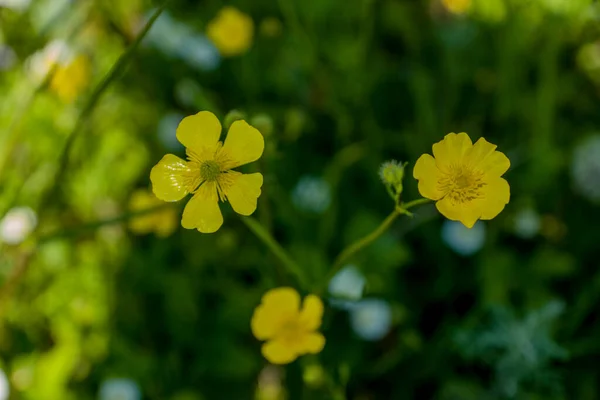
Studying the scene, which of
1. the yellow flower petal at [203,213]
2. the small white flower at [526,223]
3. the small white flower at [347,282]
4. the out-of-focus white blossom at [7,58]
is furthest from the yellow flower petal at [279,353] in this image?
the out-of-focus white blossom at [7,58]

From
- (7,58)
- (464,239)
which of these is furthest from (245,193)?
(7,58)

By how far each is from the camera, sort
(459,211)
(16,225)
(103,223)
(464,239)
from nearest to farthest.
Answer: (459,211) → (103,223) → (464,239) → (16,225)

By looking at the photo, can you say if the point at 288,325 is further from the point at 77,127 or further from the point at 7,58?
the point at 7,58

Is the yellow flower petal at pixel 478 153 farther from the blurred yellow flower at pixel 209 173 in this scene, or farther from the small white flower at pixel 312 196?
the small white flower at pixel 312 196

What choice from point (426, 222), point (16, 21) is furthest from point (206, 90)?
point (426, 222)

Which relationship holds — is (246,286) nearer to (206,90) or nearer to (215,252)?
(215,252)

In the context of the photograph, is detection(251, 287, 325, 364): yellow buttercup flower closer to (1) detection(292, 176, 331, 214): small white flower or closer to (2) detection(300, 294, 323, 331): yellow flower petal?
(2) detection(300, 294, 323, 331): yellow flower petal

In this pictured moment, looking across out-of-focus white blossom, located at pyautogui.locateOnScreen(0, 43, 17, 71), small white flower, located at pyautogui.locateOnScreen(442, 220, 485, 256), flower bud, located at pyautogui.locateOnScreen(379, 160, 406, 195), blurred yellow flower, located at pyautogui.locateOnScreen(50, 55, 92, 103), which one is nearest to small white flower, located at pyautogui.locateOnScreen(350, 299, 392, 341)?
small white flower, located at pyautogui.locateOnScreen(442, 220, 485, 256)
